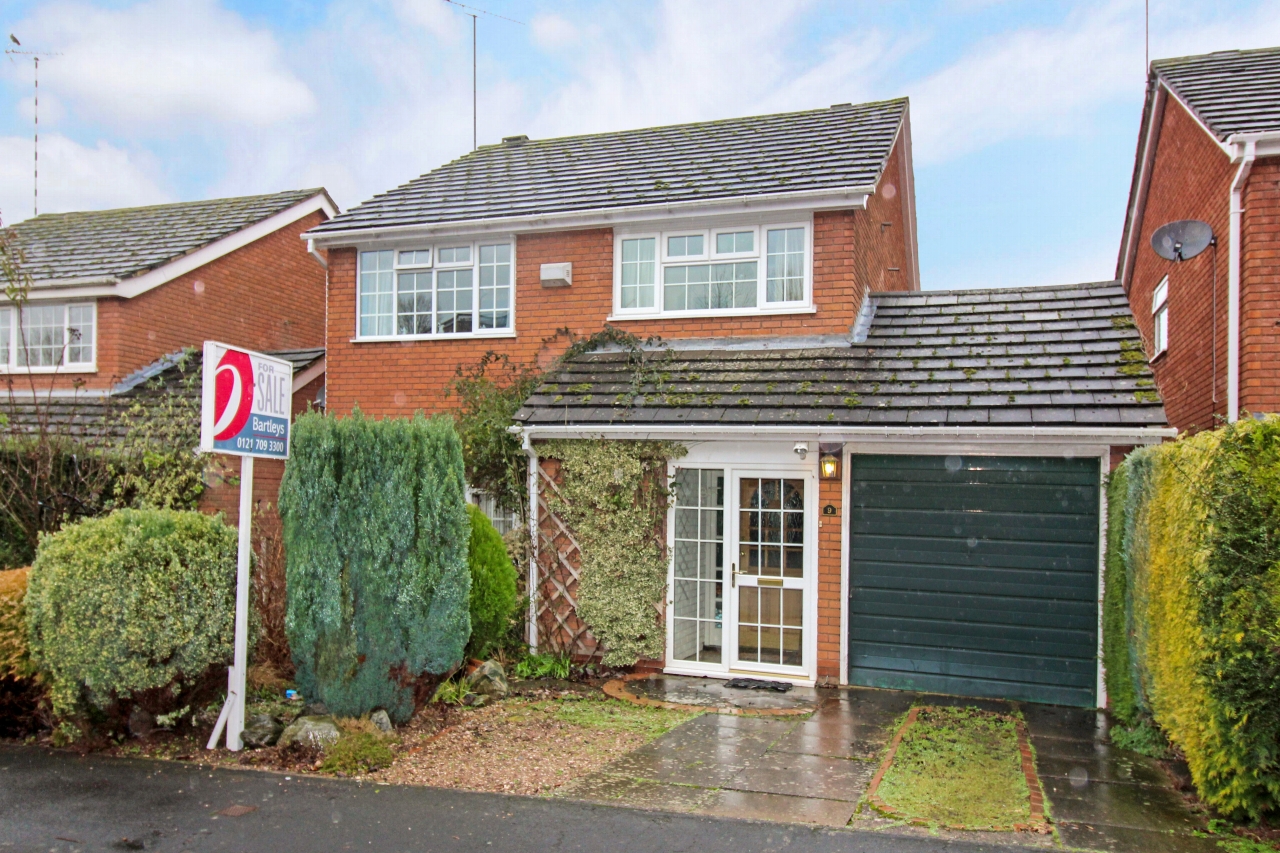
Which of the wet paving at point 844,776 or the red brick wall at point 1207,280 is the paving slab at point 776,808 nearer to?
the wet paving at point 844,776

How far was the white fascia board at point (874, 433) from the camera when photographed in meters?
8.34

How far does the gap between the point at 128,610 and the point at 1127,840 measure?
21.0 ft

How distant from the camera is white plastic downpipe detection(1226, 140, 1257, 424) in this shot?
29.1ft

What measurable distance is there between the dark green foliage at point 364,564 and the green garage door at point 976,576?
4334 millimetres

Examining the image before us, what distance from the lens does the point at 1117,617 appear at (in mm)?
7957

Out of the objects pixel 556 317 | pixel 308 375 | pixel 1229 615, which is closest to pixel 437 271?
pixel 556 317

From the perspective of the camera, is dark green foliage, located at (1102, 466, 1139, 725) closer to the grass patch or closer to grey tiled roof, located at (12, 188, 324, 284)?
the grass patch

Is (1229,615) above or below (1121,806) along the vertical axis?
above

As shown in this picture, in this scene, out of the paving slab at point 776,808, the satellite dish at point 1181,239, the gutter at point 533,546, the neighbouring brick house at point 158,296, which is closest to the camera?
the paving slab at point 776,808

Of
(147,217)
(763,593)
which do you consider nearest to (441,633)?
(763,593)

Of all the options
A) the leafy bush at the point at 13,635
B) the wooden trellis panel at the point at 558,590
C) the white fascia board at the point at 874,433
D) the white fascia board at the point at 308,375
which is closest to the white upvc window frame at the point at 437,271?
the white fascia board at the point at 874,433

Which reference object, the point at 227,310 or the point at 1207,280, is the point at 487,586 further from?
the point at 227,310

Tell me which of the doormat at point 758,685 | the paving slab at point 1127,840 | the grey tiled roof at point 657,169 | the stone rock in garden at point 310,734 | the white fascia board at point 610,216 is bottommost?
the doormat at point 758,685

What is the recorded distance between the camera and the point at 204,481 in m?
12.8
